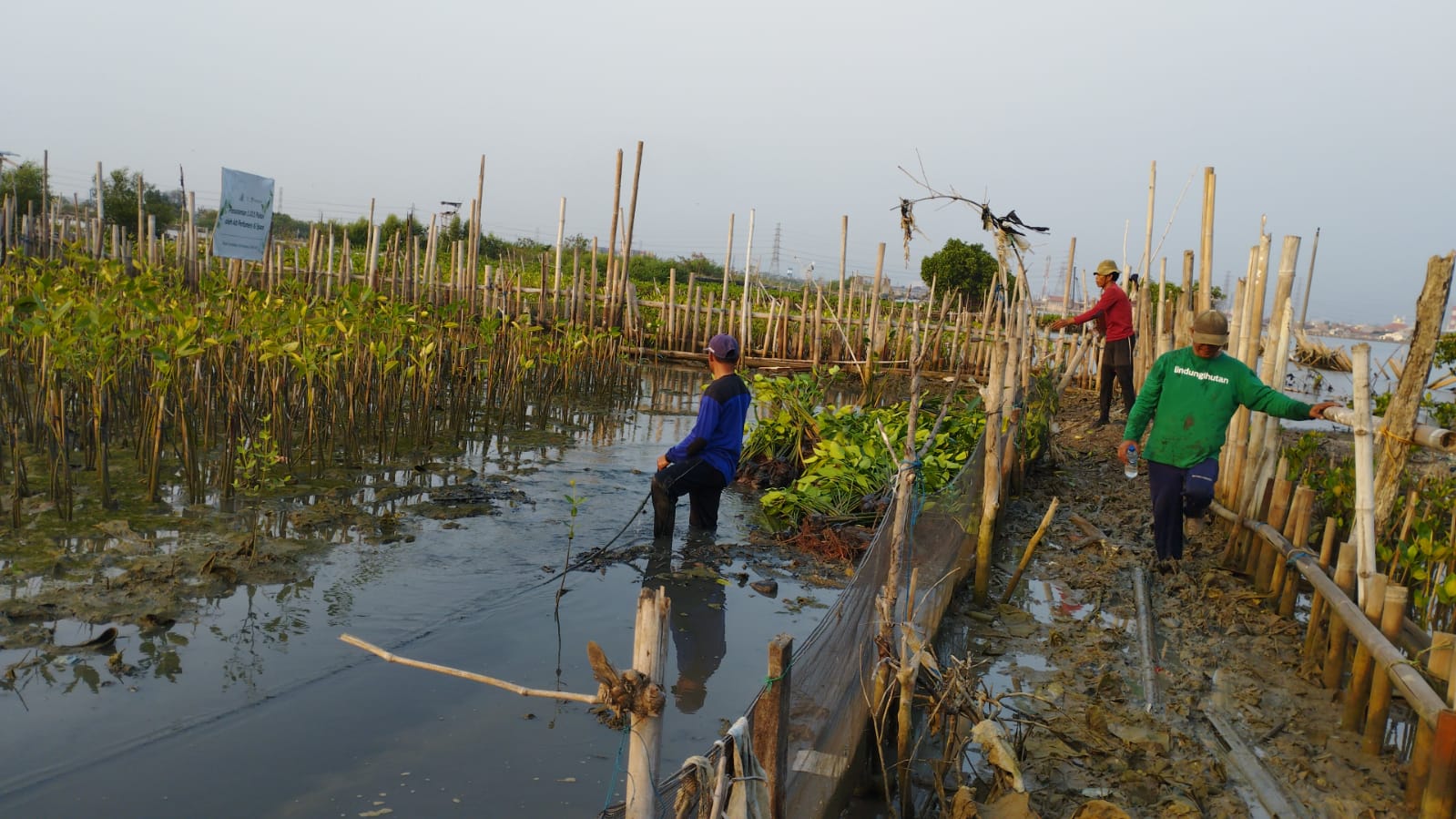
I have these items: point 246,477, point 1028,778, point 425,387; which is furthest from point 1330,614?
point 425,387

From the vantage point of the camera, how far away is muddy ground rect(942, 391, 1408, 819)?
3.39 meters

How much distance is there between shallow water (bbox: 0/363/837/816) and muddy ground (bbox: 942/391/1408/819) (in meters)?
1.20

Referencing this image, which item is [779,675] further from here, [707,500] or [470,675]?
[707,500]

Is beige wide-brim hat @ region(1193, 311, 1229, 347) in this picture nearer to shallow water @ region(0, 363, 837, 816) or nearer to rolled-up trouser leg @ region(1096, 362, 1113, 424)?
shallow water @ region(0, 363, 837, 816)

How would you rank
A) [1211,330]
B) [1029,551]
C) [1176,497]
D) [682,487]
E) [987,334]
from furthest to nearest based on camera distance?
[987,334] → [682,487] → [1176,497] → [1211,330] → [1029,551]

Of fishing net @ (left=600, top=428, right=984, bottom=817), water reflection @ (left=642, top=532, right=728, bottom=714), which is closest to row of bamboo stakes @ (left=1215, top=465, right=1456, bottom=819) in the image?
fishing net @ (left=600, top=428, right=984, bottom=817)

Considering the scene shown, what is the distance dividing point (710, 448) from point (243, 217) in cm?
616

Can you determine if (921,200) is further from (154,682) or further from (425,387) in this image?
(425,387)

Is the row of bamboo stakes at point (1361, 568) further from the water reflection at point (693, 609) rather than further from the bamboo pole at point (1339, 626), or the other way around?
the water reflection at point (693, 609)

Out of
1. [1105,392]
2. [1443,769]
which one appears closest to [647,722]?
[1443,769]

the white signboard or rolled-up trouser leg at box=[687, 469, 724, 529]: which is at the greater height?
the white signboard

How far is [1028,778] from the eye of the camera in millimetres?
3438

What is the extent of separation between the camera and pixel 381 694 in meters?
4.02

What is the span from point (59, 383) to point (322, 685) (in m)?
3.03
